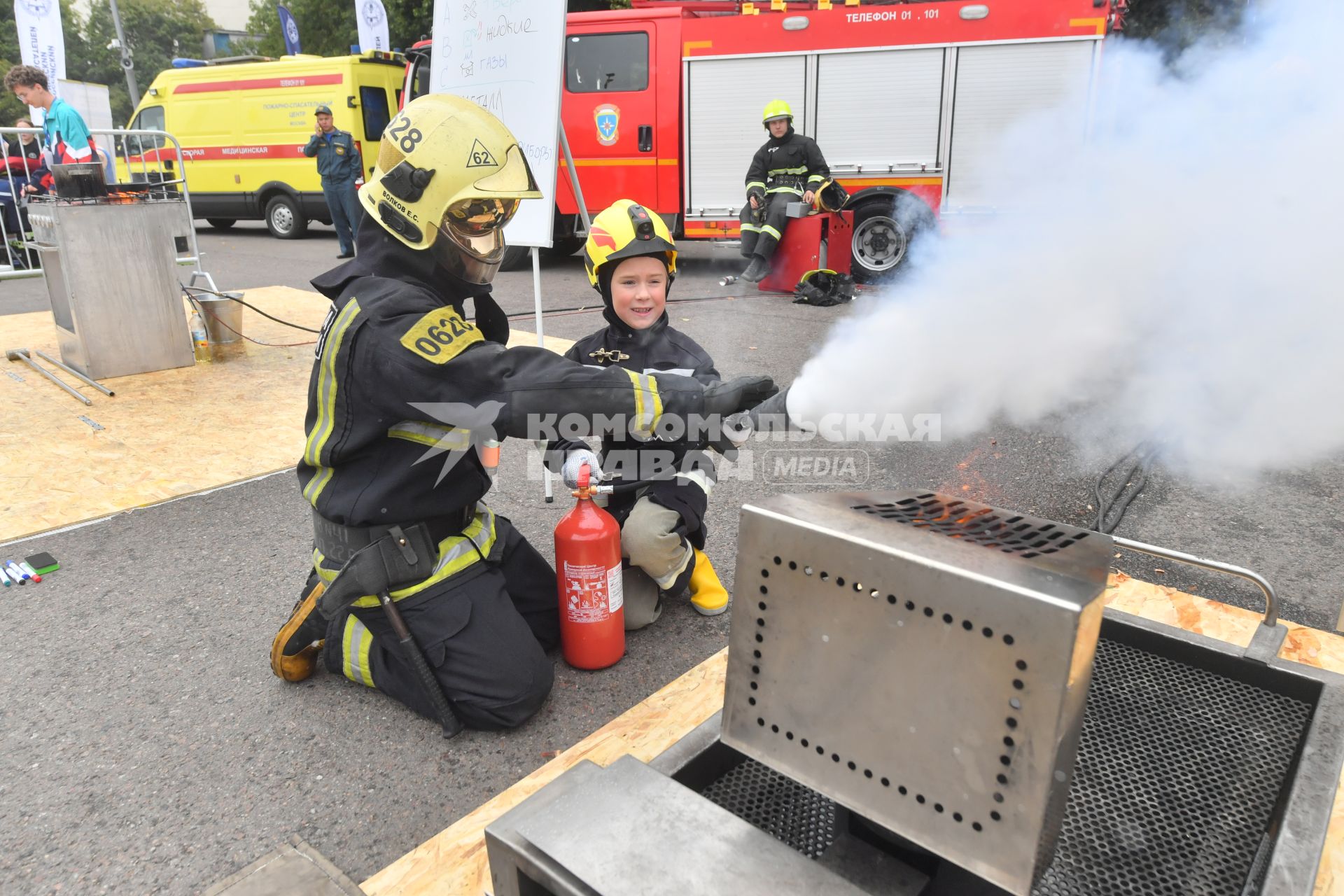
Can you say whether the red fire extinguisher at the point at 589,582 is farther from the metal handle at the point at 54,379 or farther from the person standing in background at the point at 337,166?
the person standing in background at the point at 337,166

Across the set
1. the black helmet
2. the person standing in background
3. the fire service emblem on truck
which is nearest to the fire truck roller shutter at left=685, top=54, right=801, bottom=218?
the fire service emblem on truck

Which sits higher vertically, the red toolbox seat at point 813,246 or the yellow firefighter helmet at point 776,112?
the yellow firefighter helmet at point 776,112

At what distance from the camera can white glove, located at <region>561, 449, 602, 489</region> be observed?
2.71 meters

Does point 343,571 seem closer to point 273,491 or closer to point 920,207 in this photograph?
point 273,491

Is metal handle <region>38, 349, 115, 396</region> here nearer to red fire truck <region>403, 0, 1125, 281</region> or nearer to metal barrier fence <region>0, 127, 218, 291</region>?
metal barrier fence <region>0, 127, 218, 291</region>

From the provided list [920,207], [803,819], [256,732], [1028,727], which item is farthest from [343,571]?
[920,207]

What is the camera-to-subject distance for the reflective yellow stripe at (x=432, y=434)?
7.52 ft

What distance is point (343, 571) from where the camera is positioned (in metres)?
2.36

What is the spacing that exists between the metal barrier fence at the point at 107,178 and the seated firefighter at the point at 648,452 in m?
4.65

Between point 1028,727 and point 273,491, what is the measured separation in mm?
4040

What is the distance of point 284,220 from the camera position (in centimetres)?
1541

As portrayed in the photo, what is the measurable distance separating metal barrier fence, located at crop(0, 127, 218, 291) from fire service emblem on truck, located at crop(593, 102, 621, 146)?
4854 millimetres

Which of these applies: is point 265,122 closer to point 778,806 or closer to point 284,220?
point 284,220

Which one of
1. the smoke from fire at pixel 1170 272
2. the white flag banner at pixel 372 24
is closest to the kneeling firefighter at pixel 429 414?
the smoke from fire at pixel 1170 272
